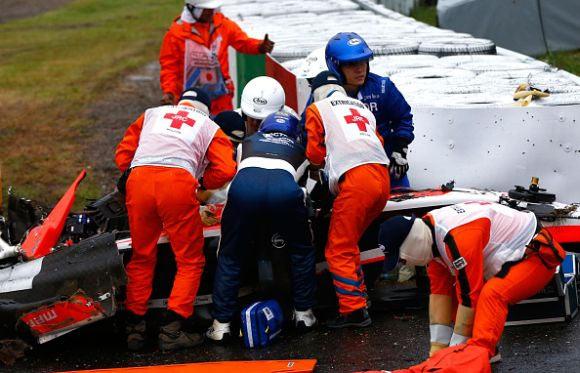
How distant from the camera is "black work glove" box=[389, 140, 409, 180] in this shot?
7.84 meters

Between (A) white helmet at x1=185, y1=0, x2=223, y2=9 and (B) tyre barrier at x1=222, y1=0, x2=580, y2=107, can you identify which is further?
(A) white helmet at x1=185, y1=0, x2=223, y2=9

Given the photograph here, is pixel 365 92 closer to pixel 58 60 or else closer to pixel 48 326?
pixel 48 326

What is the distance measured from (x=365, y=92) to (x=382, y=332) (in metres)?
2.03

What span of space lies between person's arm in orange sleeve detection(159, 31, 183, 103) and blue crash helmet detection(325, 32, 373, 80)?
3.07 meters

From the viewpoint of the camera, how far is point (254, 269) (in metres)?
7.40

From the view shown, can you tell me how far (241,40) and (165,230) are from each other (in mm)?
4206

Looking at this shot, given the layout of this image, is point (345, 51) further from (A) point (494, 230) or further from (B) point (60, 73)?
(B) point (60, 73)

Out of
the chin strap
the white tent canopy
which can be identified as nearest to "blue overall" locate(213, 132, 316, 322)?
the chin strap

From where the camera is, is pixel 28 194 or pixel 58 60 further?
pixel 58 60

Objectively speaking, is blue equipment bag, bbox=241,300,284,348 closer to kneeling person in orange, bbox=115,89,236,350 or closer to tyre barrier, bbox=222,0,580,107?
kneeling person in orange, bbox=115,89,236,350

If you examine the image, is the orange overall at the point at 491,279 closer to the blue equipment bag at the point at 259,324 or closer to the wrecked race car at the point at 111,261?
the wrecked race car at the point at 111,261

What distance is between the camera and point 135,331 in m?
7.15

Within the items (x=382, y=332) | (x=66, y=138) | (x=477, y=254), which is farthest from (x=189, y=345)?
(x=66, y=138)

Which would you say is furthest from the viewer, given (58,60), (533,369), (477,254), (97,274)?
(58,60)
